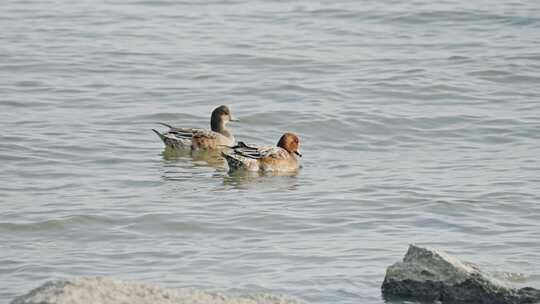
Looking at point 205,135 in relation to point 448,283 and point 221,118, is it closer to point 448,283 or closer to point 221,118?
point 221,118

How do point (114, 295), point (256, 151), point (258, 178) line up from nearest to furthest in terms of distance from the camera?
point (114, 295) < point (258, 178) < point (256, 151)

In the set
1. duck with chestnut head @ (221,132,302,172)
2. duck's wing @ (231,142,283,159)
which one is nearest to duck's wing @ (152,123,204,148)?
duck with chestnut head @ (221,132,302,172)

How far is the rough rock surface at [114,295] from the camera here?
603 cm

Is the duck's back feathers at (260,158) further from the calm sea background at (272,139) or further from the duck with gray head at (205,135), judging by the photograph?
the duck with gray head at (205,135)

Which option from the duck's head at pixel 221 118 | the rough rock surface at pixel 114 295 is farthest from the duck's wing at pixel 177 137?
the rough rock surface at pixel 114 295

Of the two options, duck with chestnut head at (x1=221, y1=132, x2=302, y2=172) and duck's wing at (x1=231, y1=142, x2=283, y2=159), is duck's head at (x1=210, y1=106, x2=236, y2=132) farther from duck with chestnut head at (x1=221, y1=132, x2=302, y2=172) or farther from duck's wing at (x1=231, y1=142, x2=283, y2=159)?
duck's wing at (x1=231, y1=142, x2=283, y2=159)

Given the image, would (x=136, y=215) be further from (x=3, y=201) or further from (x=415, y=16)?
(x=415, y=16)

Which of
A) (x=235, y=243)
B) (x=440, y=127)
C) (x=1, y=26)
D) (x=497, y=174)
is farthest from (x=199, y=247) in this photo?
(x=1, y=26)

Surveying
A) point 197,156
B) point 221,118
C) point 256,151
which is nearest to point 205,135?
point 197,156

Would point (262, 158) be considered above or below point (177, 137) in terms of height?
below

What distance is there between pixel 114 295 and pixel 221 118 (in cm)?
948

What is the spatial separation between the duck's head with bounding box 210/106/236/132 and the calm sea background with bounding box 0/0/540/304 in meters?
0.57

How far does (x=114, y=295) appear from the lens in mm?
6203

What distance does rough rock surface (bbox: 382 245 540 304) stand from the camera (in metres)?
7.58
